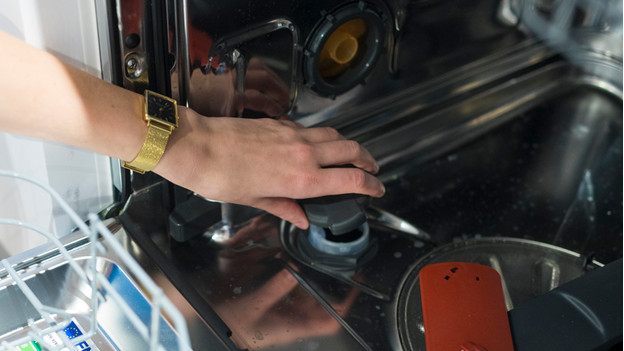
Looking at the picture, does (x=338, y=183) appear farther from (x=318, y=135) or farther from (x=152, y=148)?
(x=152, y=148)

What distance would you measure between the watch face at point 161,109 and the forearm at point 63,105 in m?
0.01

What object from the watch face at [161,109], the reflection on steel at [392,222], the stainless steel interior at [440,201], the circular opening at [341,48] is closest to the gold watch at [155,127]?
the watch face at [161,109]

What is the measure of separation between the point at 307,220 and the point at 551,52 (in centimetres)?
66

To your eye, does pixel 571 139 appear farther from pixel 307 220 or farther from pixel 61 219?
pixel 61 219

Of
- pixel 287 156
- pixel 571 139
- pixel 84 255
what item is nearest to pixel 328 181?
pixel 287 156

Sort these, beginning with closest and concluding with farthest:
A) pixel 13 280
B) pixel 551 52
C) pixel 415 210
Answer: pixel 13 280 → pixel 415 210 → pixel 551 52

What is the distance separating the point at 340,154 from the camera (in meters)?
0.81

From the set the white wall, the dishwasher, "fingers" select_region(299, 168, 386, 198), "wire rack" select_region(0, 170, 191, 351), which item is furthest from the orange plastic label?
the white wall

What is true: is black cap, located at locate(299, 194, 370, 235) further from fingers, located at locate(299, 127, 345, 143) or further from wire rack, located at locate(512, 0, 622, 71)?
wire rack, located at locate(512, 0, 622, 71)

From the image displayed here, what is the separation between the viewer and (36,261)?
74 centimetres

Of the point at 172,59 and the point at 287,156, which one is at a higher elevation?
the point at 172,59

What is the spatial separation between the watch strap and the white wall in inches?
3.5

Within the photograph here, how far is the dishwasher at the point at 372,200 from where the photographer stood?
0.71 metres

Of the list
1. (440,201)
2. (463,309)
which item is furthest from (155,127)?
(440,201)
